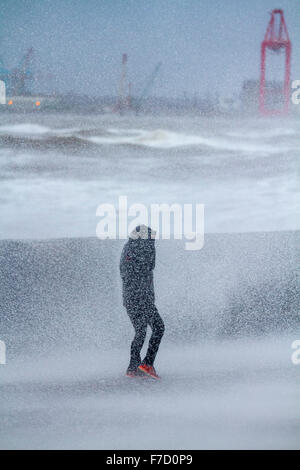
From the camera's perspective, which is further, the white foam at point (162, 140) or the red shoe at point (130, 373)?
the white foam at point (162, 140)

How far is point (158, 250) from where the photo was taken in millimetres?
3639

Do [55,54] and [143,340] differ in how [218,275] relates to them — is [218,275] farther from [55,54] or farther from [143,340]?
[55,54]

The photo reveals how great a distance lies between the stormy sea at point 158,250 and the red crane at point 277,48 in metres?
0.11

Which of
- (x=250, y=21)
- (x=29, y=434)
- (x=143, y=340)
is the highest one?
(x=250, y=21)

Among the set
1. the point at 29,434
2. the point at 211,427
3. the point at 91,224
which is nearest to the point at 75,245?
the point at 91,224

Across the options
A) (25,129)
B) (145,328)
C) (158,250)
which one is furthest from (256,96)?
(145,328)

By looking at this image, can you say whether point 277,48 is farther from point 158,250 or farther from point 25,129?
point 25,129

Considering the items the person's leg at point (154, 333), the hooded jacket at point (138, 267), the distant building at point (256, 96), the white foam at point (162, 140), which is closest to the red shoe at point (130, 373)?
the person's leg at point (154, 333)

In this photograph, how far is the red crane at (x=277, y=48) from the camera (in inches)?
142

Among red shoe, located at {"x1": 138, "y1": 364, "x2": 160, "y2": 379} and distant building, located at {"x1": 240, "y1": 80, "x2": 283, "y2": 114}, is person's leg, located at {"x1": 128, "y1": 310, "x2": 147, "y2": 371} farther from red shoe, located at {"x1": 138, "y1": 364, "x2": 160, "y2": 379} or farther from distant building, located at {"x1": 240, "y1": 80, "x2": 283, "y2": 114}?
distant building, located at {"x1": 240, "y1": 80, "x2": 283, "y2": 114}

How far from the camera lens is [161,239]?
11.9 feet

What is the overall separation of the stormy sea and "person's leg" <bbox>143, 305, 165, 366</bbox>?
14 centimetres

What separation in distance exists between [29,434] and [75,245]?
1233mm

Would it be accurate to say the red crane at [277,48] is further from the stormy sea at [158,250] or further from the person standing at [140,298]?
the person standing at [140,298]
